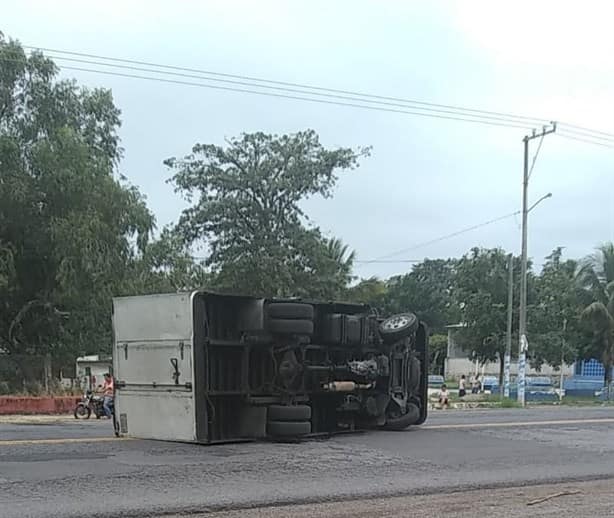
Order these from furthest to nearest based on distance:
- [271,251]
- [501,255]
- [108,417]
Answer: [501,255], [271,251], [108,417]

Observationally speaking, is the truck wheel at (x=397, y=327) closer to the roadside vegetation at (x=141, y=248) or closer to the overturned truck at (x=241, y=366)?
the overturned truck at (x=241, y=366)

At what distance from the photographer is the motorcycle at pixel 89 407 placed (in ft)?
73.2

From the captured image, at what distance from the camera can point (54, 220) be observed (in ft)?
95.0

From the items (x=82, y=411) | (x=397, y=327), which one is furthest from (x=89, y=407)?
(x=397, y=327)

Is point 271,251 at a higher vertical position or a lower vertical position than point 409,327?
higher

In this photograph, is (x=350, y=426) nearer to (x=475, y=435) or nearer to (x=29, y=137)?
(x=475, y=435)

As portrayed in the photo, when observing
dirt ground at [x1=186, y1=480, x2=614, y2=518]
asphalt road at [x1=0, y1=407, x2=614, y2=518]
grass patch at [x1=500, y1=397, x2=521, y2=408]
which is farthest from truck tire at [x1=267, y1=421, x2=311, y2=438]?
grass patch at [x1=500, y1=397, x2=521, y2=408]

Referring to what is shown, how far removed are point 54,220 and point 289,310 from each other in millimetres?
17524

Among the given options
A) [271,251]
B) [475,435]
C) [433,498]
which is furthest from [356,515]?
[271,251]

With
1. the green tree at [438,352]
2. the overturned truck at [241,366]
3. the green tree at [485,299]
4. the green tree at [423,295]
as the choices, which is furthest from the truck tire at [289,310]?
the green tree at [423,295]

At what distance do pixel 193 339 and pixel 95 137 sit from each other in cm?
2204

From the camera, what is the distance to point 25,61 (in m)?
30.2

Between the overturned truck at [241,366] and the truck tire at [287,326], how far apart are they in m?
0.01

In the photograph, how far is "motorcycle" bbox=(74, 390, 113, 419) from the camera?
2232 centimetres
